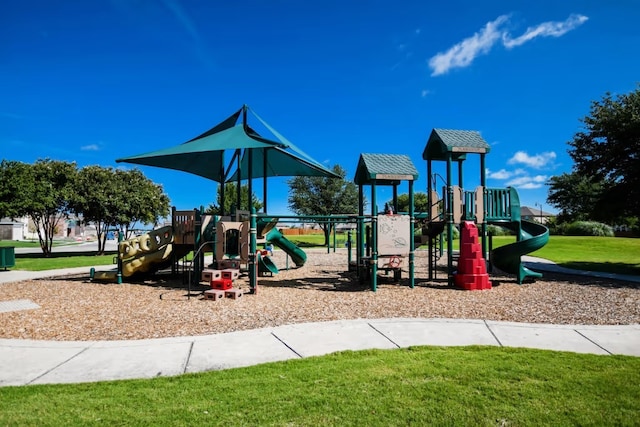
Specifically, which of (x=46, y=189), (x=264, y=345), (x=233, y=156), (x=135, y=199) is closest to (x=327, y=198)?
(x=135, y=199)

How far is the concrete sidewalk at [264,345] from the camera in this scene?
4383mm

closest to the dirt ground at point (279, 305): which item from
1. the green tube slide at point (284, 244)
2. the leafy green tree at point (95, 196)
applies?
the green tube slide at point (284, 244)

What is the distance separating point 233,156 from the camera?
43.3ft

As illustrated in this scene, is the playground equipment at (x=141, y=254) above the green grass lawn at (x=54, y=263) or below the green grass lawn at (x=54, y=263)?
above

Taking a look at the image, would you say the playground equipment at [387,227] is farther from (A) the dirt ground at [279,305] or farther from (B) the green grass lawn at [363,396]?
(B) the green grass lawn at [363,396]

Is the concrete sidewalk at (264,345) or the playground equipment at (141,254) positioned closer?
the concrete sidewalk at (264,345)

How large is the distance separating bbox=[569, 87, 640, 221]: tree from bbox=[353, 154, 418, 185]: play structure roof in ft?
26.4

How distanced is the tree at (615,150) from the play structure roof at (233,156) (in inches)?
397

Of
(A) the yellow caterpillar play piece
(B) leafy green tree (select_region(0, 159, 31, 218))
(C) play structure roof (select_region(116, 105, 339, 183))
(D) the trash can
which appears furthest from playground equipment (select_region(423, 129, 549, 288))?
(B) leafy green tree (select_region(0, 159, 31, 218))

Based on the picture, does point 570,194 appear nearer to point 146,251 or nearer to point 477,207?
point 477,207

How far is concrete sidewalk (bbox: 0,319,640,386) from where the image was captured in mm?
4383

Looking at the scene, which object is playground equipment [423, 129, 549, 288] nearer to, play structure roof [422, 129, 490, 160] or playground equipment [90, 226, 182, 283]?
play structure roof [422, 129, 490, 160]

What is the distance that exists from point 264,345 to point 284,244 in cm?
916

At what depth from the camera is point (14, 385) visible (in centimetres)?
390
